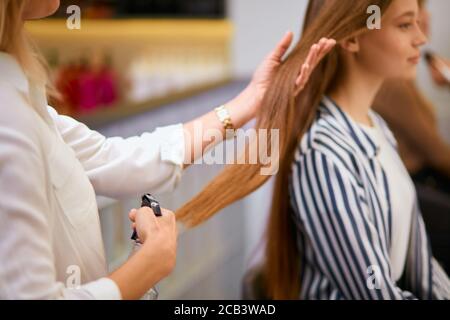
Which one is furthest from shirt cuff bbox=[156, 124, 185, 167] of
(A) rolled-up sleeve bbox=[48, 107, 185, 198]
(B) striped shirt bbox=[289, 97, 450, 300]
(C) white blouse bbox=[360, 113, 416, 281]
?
(C) white blouse bbox=[360, 113, 416, 281]

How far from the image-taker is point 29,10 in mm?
792

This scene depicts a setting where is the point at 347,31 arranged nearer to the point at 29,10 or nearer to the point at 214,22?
the point at 29,10

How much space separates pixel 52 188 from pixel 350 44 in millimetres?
552

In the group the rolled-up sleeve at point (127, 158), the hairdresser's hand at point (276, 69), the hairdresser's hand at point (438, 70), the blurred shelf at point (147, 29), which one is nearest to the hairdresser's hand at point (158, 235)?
the rolled-up sleeve at point (127, 158)

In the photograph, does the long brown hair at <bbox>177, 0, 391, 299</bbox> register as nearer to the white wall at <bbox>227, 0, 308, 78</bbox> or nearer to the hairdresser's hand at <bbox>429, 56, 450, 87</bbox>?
the white wall at <bbox>227, 0, 308, 78</bbox>

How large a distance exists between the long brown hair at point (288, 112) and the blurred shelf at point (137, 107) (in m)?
0.29

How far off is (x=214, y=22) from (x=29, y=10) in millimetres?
2932

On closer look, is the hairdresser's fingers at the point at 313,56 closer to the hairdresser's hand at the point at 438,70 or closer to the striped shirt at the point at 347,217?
the striped shirt at the point at 347,217

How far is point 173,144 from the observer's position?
101 cm

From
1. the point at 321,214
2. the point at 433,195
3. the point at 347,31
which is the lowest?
the point at 433,195

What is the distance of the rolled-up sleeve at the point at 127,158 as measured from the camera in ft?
3.01

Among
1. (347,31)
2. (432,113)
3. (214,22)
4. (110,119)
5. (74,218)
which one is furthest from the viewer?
(214,22)

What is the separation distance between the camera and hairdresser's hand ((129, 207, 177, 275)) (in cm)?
79

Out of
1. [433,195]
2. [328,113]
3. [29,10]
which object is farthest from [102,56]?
[29,10]
